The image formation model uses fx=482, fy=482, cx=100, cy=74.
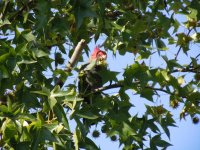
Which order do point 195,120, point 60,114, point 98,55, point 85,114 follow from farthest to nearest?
point 195,120, point 98,55, point 85,114, point 60,114

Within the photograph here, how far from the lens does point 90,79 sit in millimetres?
3312

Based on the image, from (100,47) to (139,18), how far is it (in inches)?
17.3

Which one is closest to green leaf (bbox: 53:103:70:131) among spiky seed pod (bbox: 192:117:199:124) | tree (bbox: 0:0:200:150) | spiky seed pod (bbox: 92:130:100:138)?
tree (bbox: 0:0:200:150)

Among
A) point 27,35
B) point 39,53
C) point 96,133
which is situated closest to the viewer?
point 39,53

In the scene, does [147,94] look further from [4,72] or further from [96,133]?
[4,72]

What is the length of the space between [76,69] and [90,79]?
0.13m

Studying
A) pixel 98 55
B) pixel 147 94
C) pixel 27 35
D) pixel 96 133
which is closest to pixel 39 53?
pixel 27 35

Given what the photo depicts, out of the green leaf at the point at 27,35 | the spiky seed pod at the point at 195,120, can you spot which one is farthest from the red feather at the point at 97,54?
the spiky seed pod at the point at 195,120

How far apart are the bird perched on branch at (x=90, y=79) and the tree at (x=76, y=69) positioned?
0.22 ft

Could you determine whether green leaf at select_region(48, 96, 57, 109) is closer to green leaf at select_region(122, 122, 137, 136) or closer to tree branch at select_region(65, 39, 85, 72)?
green leaf at select_region(122, 122, 137, 136)

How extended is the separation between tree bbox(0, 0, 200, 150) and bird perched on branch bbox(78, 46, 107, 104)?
0.07 meters

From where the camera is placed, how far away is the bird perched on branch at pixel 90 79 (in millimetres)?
3281

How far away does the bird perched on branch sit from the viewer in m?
3.28

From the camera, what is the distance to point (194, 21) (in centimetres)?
392
